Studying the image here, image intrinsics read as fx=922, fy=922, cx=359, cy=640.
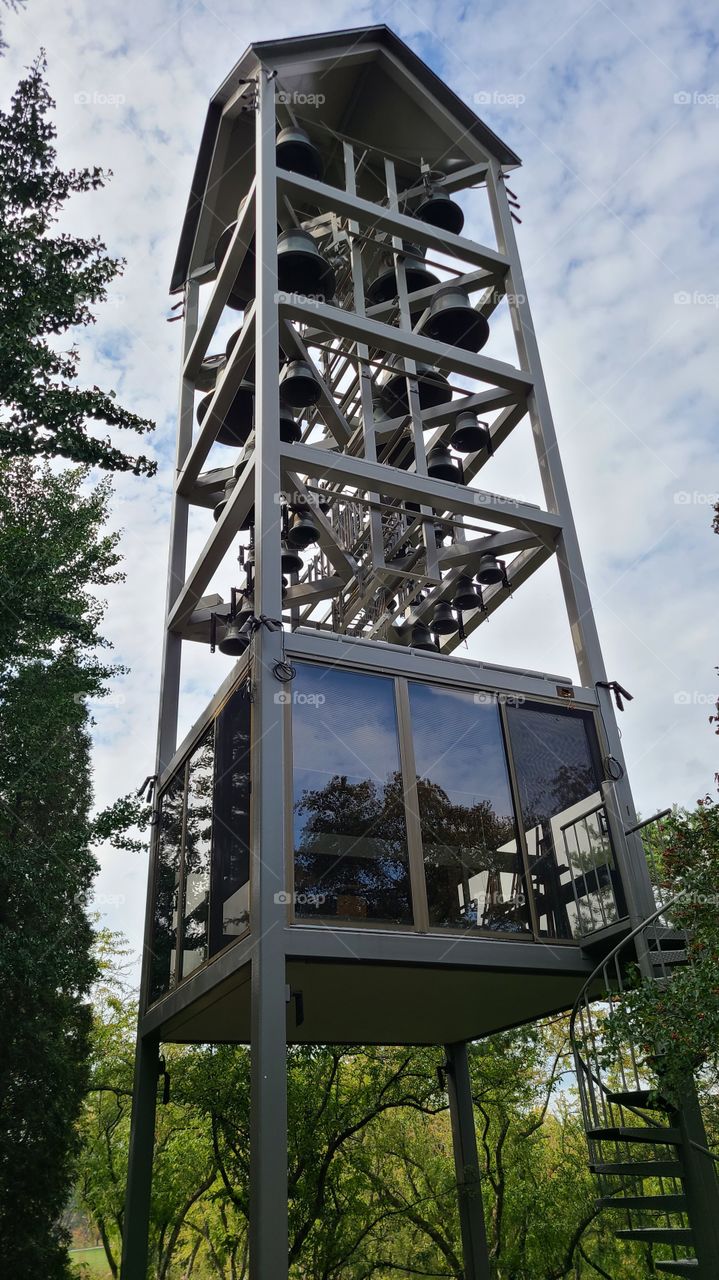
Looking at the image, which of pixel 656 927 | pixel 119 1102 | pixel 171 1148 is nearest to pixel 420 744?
pixel 656 927

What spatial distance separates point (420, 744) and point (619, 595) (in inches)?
156

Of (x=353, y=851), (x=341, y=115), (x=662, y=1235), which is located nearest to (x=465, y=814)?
(x=353, y=851)

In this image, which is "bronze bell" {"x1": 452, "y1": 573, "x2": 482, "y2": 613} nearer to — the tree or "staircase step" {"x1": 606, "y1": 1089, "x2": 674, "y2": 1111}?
the tree

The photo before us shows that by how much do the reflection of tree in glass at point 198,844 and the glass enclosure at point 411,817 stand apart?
18 mm

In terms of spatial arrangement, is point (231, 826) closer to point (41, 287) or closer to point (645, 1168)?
point (645, 1168)

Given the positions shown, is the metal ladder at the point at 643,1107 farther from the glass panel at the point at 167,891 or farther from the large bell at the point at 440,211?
the large bell at the point at 440,211

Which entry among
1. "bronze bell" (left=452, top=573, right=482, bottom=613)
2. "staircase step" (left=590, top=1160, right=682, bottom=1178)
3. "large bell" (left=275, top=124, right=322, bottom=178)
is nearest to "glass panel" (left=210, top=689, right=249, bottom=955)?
"staircase step" (left=590, top=1160, right=682, bottom=1178)

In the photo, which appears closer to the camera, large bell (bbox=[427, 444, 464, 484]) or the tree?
the tree

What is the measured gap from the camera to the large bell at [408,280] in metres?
10.4
